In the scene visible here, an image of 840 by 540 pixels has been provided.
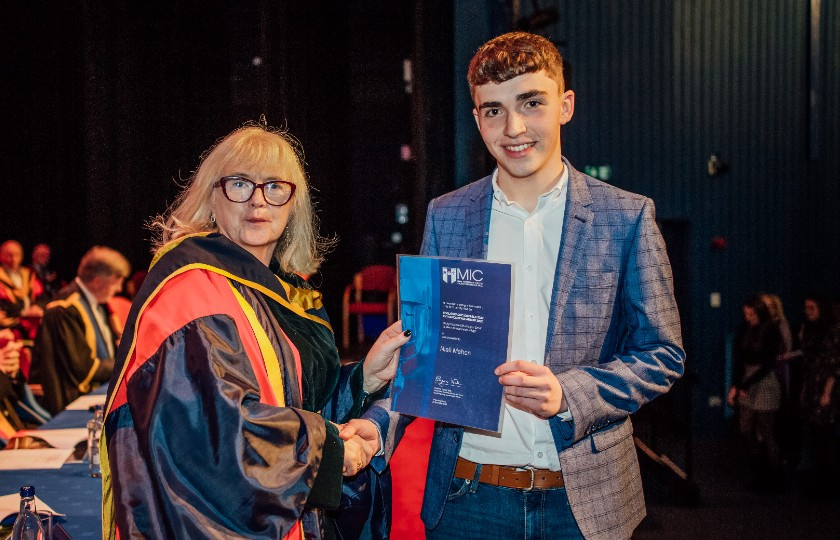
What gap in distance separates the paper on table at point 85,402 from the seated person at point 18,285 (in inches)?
116

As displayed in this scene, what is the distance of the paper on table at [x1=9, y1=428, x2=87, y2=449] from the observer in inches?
121

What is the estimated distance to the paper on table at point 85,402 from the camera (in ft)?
12.9

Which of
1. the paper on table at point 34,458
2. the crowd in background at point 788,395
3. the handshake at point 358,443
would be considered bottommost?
the crowd in background at point 788,395

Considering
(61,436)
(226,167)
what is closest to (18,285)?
(61,436)

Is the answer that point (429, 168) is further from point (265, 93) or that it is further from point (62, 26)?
point (62, 26)

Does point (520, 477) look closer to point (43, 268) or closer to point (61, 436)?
point (61, 436)

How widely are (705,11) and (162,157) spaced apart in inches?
237

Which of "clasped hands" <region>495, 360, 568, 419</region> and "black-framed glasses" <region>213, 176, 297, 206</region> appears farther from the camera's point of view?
"black-framed glasses" <region>213, 176, 297, 206</region>

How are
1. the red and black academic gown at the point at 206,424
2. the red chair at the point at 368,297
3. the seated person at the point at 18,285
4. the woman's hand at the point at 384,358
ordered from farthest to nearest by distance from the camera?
the red chair at the point at 368,297 → the seated person at the point at 18,285 → the woman's hand at the point at 384,358 → the red and black academic gown at the point at 206,424

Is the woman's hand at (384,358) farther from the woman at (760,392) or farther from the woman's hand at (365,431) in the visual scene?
the woman at (760,392)

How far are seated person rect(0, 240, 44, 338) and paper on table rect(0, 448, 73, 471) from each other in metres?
4.30

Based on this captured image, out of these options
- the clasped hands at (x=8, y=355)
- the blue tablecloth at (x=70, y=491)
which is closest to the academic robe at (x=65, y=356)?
the clasped hands at (x=8, y=355)

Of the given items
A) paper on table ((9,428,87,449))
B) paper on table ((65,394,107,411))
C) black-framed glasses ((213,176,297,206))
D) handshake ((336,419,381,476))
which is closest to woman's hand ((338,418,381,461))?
handshake ((336,419,381,476))

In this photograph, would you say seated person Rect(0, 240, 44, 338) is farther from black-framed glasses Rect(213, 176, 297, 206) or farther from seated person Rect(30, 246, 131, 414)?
black-framed glasses Rect(213, 176, 297, 206)
